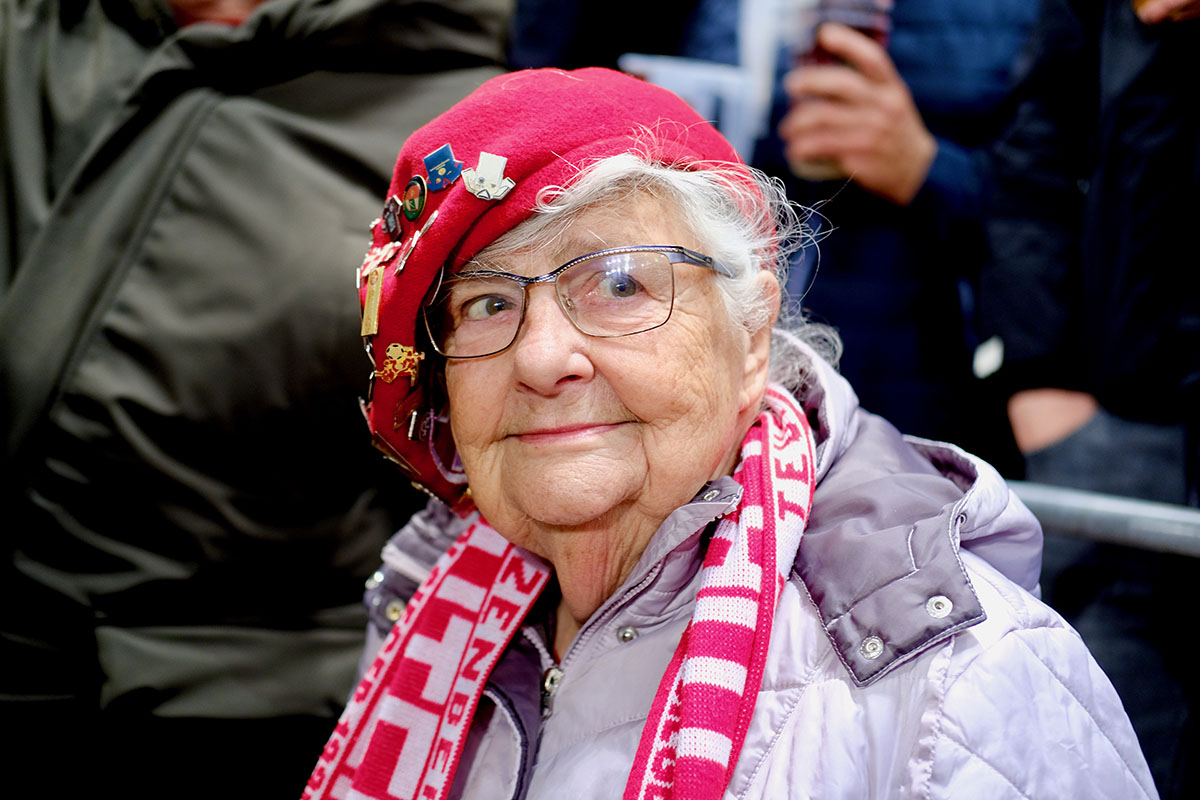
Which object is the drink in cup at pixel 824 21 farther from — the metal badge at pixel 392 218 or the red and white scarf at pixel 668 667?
the metal badge at pixel 392 218

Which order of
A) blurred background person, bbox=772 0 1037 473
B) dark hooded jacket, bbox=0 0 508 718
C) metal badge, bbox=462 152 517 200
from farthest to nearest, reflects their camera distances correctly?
blurred background person, bbox=772 0 1037 473 < dark hooded jacket, bbox=0 0 508 718 < metal badge, bbox=462 152 517 200

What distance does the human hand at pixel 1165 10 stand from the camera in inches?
60.3

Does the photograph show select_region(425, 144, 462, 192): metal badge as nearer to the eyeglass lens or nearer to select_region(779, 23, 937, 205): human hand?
the eyeglass lens

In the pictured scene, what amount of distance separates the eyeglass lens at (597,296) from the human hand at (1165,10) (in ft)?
3.57

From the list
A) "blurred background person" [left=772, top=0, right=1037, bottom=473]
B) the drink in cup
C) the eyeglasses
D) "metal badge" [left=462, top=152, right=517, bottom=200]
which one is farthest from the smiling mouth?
the drink in cup

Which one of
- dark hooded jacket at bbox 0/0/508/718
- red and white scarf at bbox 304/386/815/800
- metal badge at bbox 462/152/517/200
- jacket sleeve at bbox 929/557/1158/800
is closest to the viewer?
jacket sleeve at bbox 929/557/1158/800

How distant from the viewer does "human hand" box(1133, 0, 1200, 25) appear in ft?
5.03

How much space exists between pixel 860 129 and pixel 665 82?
530 mm

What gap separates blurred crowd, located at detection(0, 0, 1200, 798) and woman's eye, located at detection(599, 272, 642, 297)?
54 cm

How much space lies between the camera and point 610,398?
1230 millimetres

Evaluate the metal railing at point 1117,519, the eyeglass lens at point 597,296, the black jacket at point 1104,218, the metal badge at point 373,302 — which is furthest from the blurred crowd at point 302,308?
the eyeglass lens at point 597,296

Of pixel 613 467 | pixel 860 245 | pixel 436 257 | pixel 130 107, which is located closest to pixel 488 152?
pixel 436 257

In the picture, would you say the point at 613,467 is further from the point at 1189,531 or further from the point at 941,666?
the point at 1189,531

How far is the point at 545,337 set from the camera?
121cm
